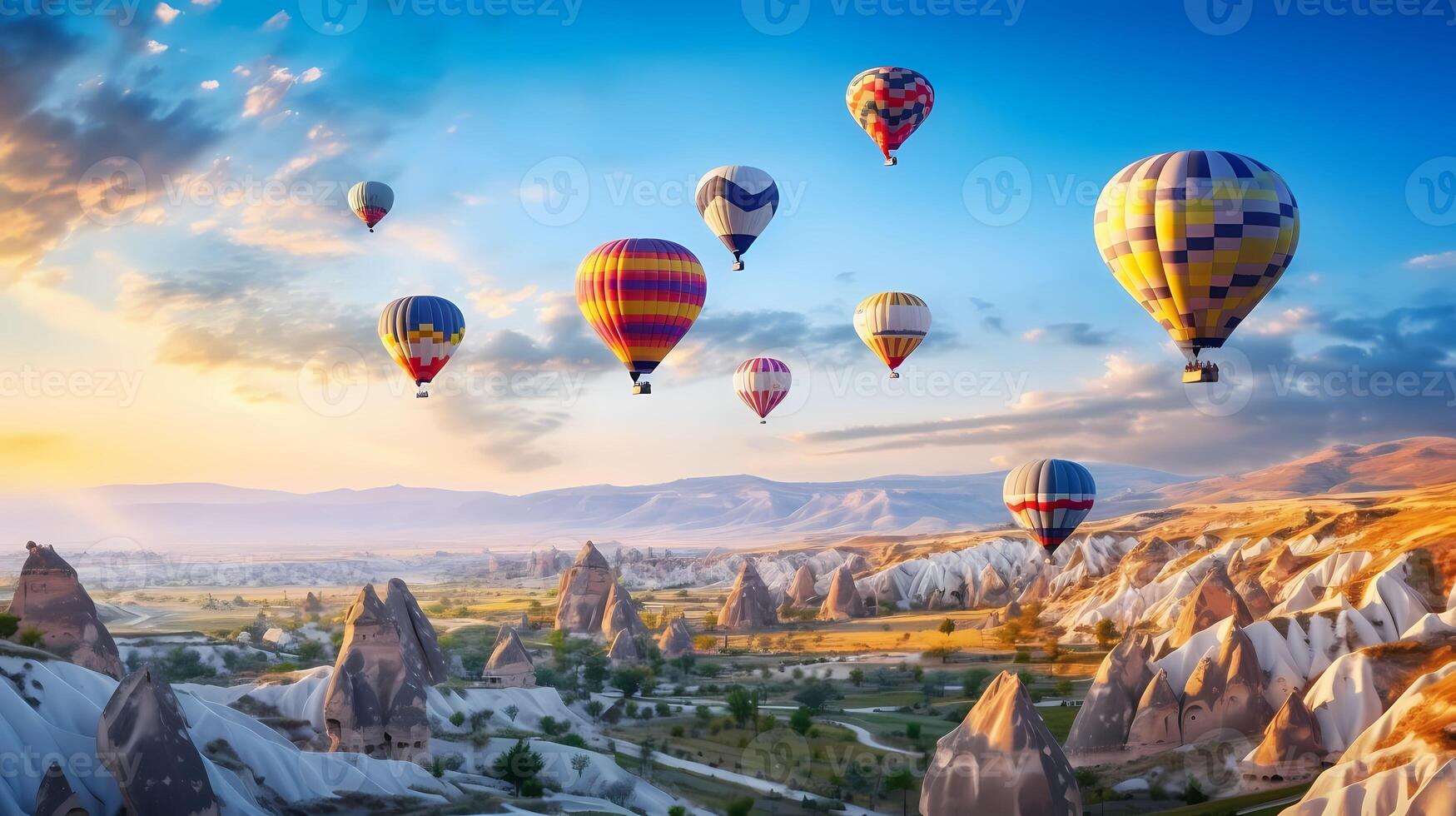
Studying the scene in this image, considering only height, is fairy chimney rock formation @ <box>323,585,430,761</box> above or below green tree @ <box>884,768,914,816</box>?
above

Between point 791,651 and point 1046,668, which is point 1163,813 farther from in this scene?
point 791,651

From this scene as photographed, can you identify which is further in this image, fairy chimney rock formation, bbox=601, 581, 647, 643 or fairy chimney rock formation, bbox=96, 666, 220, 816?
fairy chimney rock formation, bbox=601, 581, 647, 643

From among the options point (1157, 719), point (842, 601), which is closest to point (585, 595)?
point (842, 601)

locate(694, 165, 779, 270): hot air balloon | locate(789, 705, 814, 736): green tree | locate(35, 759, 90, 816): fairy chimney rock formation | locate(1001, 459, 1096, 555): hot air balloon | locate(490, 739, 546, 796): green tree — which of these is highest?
locate(694, 165, 779, 270): hot air balloon

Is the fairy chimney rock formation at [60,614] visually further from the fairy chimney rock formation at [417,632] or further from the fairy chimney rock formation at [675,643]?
the fairy chimney rock formation at [675,643]

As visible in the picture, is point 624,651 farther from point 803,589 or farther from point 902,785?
point 803,589

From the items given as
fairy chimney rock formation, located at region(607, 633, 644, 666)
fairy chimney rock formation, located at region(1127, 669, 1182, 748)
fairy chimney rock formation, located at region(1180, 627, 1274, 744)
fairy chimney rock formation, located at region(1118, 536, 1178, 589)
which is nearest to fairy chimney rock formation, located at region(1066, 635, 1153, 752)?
fairy chimney rock formation, located at region(1127, 669, 1182, 748)

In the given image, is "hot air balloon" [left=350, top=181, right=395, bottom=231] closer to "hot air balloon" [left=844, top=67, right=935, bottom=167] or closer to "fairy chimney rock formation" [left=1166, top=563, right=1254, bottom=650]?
"hot air balloon" [left=844, top=67, right=935, bottom=167]

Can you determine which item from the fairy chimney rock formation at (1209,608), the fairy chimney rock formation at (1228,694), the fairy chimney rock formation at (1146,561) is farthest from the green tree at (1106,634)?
the fairy chimney rock formation at (1228,694)
